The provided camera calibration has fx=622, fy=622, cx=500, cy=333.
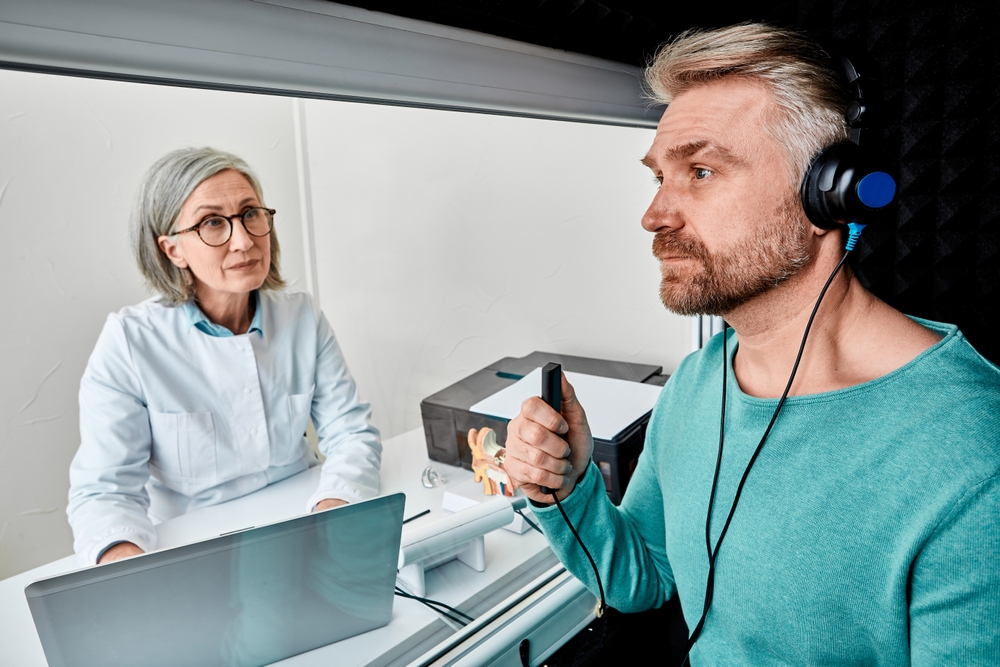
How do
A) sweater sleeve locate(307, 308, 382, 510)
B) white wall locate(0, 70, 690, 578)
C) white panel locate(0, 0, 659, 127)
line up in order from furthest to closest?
sweater sleeve locate(307, 308, 382, 510)
white wall locate(0, 70, 690, 578)
white panel locate(0, 0, 659, 127)

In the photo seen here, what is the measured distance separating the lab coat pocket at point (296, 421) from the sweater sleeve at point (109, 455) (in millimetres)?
224

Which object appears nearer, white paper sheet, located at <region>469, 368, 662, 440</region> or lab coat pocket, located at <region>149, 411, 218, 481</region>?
lab coat pocket, located at <region>149, 411, 218, 481</region>

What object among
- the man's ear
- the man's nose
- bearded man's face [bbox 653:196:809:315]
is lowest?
bearded man's face [bbox 653:196:809:315]

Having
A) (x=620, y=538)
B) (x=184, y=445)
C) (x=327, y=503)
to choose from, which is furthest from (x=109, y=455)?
(x=620, y=538)

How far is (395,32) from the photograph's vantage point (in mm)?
879

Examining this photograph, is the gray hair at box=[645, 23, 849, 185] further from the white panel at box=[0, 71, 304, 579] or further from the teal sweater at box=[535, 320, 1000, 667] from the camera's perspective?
the white panel at box=[0, 71, 304, 579]

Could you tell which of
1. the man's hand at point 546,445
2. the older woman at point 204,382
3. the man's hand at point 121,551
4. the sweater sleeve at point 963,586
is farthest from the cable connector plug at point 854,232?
the man's hand at point 121,551

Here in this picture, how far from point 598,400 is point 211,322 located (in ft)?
2.69

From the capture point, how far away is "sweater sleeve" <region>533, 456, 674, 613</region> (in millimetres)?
960

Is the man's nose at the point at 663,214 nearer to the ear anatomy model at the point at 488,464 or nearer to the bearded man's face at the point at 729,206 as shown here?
the bearded man's face at the point at 729,206

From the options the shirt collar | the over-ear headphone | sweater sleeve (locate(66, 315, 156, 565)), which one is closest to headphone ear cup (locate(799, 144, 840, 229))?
the over-ear headphone

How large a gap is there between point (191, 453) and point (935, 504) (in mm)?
1042

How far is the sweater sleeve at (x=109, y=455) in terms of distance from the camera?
0.87 m

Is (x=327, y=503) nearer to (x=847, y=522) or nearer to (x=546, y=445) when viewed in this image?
(x=546, y=445)
